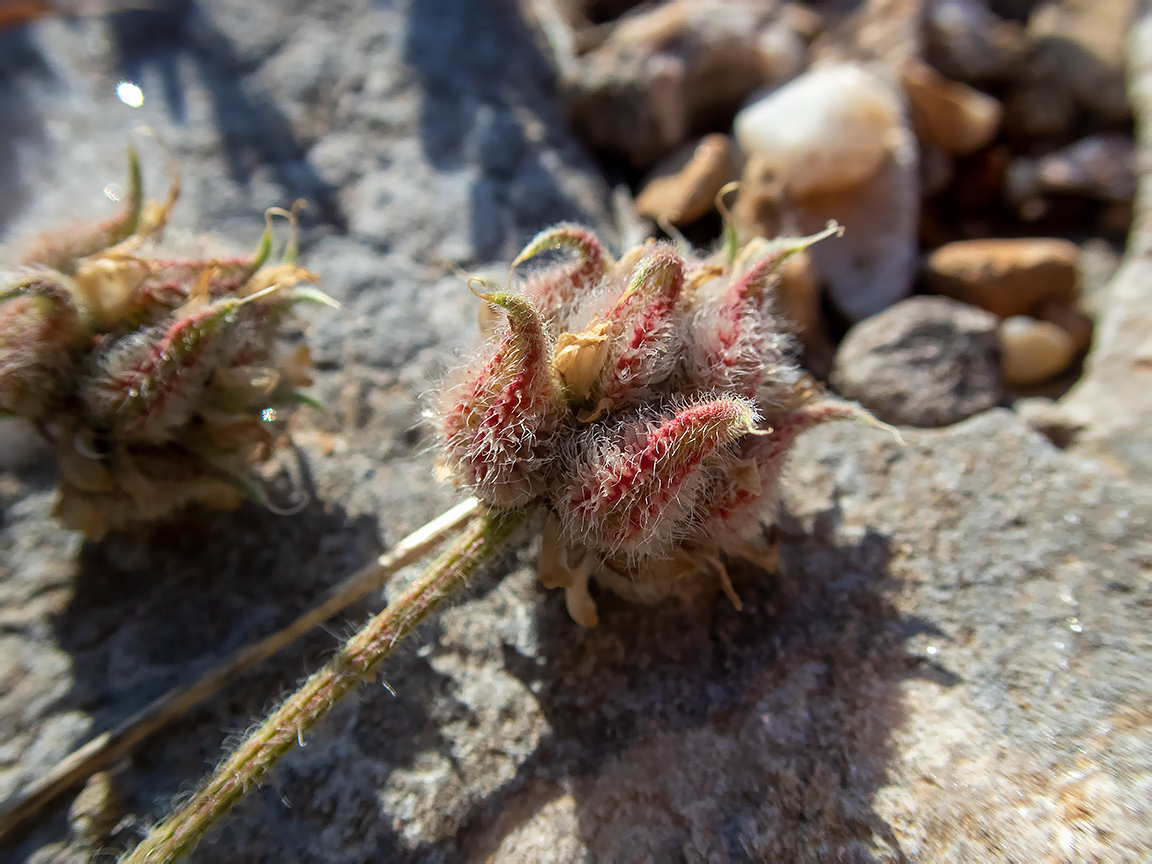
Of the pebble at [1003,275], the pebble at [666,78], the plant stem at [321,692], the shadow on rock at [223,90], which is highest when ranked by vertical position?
the shadow on rock at [223,90]

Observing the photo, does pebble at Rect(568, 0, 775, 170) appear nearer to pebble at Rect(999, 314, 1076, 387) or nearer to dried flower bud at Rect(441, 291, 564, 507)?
pebble at Rect(999, 314, 1076, 387)

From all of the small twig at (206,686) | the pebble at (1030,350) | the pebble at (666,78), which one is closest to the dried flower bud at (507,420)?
the small twig at (206,686)

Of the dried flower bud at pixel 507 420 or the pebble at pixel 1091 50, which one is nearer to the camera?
the dried flower bud at pixel 507 420

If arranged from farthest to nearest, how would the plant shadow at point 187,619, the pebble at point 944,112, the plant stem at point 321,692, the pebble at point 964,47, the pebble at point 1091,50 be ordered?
the pebble at point 964,47 < the pebble at point 1091,50 < the pebble at point 944,112 < the plant shadow at point 187,619 < the plant stem at point 321,692

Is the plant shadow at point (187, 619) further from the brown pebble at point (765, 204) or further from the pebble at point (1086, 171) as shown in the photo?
the pebble at point (1086, 171)

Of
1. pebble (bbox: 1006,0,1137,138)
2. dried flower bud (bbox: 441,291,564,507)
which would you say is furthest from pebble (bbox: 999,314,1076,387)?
dried flower bud (bbox: 441,291,564,507)

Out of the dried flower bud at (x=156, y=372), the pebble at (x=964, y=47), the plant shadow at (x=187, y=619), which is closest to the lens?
the dried flower bud at (x=156, y=372)

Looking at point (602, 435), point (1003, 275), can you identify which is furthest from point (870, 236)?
point (602, 435)
